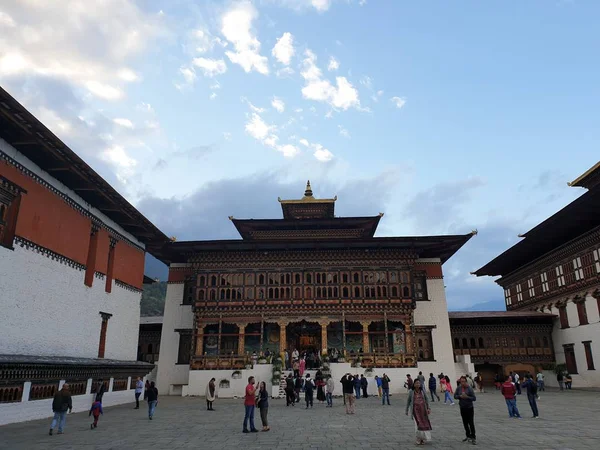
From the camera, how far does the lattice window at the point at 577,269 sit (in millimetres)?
29377

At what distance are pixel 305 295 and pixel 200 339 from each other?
7.54 m

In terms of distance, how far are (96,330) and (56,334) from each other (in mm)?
3360

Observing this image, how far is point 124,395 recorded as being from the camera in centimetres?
2252

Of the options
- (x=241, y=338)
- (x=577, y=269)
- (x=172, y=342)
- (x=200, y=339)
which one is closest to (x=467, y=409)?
(x=241, y=338)

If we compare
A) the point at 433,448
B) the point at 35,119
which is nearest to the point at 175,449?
the point at 433,448

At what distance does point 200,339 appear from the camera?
2864 centimetres

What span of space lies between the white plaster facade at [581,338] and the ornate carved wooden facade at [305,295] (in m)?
8.87

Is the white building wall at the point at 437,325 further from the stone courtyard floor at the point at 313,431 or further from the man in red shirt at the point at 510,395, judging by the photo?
the man in red shirt at the point at 510,395

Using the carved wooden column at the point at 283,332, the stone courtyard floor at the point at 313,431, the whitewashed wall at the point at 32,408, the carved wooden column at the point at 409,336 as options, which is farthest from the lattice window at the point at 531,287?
the whitewashed wall at the point at 32,408

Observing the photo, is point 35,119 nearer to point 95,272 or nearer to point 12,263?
point 12,263

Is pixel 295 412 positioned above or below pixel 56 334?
below

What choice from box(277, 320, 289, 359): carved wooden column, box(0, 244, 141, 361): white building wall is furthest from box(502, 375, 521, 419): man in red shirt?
box(0, 244, 141, 361): white building wall

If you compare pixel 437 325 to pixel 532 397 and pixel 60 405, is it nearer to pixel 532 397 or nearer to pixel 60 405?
pixel 532 397

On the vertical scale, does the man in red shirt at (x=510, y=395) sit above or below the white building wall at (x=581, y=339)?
below
